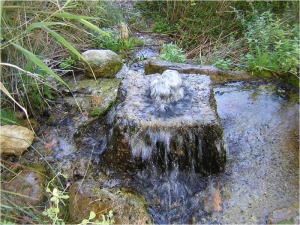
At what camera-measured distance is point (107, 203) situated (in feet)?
7.68

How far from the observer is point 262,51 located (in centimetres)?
357

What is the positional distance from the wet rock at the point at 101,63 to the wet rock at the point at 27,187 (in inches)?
53.9

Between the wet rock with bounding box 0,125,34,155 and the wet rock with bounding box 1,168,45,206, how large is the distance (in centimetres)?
20

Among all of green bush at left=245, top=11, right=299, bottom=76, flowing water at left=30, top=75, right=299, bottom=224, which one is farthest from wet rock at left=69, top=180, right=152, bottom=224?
green bush at left=245, top=11, right=299, bottom=76

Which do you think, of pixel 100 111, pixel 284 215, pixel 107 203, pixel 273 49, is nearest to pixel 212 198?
pixel 284 215

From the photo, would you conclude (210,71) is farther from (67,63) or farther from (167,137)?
(67,63)

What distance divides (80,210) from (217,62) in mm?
2026

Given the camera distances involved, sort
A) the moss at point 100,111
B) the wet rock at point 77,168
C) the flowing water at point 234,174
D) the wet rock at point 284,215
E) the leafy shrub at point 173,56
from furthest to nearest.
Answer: the leafy shrub at point 173,56 < the moss at point 100,111 < the wet rock at point 77,168 < the flowing water at point 234,174 < the wet rock at point 284,215

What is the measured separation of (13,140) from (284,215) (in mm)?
1890

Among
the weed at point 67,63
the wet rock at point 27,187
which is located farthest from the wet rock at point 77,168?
the weed at point 67,63

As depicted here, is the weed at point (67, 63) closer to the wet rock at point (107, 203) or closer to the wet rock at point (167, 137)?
the wet rock at point (167, 137)

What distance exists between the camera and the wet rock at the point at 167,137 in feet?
7.99

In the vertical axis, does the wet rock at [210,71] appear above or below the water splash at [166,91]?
below

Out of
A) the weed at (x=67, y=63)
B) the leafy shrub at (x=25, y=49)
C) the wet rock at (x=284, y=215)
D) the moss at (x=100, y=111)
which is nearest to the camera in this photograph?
the wet rock at (x=284, y=215)
